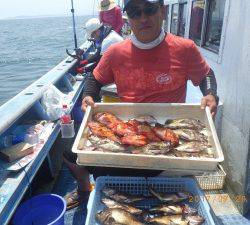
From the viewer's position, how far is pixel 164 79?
273 centimetres

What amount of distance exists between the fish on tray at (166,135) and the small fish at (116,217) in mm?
596

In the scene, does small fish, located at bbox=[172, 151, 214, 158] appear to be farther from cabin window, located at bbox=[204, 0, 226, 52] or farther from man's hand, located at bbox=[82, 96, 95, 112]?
cabin window, located at bbox=[204, 0, 226, 52]

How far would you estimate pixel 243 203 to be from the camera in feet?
11.3

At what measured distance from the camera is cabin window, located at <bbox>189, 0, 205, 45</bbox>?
5695mm

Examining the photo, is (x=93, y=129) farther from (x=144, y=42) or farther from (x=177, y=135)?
(x=144, y=42)

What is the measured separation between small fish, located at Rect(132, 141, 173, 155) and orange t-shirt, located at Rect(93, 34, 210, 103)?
723 millimetres

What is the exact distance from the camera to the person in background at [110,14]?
28.1ft

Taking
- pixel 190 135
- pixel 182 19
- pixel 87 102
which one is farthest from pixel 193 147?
pixel 182 19

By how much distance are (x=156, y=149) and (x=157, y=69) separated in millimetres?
893

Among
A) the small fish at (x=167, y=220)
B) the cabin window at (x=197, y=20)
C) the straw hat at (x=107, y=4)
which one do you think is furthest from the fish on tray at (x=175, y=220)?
the straw hat at (x=107, y=4)

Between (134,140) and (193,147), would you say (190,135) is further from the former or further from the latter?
(134,140)

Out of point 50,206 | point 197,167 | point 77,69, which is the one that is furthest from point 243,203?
point 77,69

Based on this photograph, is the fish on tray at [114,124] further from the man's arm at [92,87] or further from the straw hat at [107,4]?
the straw hat at [107,4]

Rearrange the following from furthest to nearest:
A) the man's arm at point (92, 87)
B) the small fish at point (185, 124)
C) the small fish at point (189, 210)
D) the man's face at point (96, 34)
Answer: the man's face at point (96, 34), the man's arm at point (92, 87), the small fish at point (185, 124), the small fish at point (189, 210)
